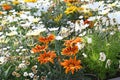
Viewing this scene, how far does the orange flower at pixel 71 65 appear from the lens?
139 inches

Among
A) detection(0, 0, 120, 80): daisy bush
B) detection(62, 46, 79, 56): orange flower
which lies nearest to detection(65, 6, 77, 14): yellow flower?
detection(0, 0, 120, 80): daisy bush

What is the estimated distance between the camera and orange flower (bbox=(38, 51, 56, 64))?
359 cm

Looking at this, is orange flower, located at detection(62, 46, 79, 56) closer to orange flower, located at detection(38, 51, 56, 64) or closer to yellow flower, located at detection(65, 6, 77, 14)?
orange flower, located at detection(38, 51, 56, 64)

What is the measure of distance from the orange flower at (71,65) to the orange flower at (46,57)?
0.37 feet

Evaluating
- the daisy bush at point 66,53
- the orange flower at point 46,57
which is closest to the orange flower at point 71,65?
the daisy bush at point 66,53

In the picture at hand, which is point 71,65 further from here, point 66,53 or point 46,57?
point 46,57

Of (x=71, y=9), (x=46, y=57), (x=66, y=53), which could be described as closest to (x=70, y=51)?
(x=66, y=53)

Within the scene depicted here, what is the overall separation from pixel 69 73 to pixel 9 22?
1817mm

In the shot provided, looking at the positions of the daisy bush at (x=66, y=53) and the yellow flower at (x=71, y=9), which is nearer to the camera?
the daisy bush at (x=66, y=53)

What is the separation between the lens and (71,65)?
358cm

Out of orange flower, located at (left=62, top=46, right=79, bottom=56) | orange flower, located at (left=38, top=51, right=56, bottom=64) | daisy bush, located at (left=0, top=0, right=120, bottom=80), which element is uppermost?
orange flower, located at (left=62, top=46, right=79, bottom=56)

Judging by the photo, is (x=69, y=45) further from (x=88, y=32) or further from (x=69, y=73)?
(x=88, y=32)

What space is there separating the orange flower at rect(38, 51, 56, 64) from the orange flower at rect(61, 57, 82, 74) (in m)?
0.11

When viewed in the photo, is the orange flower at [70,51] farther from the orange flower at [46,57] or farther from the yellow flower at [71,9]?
the yellow flower at [71,9]
